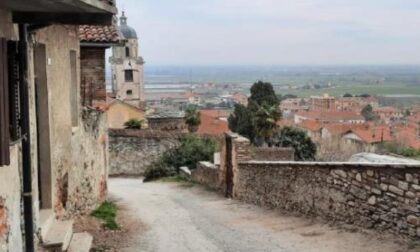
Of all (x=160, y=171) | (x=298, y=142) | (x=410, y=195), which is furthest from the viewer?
(x=298, y=142)

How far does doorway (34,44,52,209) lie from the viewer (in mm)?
8883

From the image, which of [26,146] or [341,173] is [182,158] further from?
[26,146]

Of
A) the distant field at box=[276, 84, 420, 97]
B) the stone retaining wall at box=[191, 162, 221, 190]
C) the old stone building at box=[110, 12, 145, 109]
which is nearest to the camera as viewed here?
the stone retaining wall at box=[191, 162, 221, 190]

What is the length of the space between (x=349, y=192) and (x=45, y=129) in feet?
17.0

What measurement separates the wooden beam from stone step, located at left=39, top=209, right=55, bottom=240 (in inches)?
117

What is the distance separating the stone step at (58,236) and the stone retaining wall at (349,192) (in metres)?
4.73

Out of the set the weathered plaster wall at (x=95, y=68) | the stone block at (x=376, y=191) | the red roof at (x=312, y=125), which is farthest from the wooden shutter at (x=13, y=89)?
the red roof at (x=312, y=125)

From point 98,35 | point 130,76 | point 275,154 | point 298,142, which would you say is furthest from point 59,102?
point 130,76

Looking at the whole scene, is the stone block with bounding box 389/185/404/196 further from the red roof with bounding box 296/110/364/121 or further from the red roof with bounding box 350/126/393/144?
the red roof with bounding box 296/110/364/121

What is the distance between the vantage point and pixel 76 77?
40.3ft

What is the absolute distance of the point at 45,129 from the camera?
9.02 metres

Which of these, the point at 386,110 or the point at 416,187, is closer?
the point at 416,187

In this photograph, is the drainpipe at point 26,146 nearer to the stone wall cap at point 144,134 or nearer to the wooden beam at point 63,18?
the wooden beam at point 63,18

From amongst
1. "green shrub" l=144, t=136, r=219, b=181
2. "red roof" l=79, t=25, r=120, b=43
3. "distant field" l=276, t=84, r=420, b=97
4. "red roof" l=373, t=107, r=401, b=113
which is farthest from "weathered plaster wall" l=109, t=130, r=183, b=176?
"distant field" l=276, t=84, r=420, b=97
